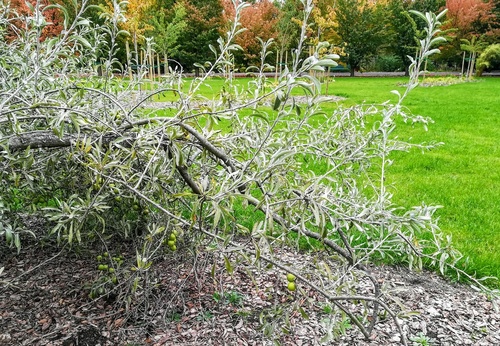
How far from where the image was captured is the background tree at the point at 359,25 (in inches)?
1188

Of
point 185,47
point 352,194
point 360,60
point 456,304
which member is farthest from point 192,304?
point 360,60

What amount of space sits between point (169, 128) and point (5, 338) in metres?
1.63

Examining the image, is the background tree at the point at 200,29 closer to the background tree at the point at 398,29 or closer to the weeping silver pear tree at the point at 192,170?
the background tree at the point at 398,29

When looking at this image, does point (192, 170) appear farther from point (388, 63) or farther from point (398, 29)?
point (388, 63)

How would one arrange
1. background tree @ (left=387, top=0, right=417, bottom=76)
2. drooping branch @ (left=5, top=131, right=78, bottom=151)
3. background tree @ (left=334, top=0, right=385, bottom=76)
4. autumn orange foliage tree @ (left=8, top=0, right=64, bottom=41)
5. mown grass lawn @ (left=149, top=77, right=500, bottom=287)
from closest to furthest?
drooping branch @ (left=5, top=131, right=78, bottom=151)
autumn orange foliage tree @ (left=8, top=0, right=64, bottom=41)
mown grass lawn @ (left=149, top=77, right=500, bottom=287)
background tree @ (left=334, top=0, right=385, bottom=76)
background tree @ (left=387, top=0, right=417, bottom=76)

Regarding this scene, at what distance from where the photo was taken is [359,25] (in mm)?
30797

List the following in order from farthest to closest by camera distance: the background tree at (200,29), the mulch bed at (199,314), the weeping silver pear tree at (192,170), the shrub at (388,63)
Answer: the shrub at (388,63) → the background tree at (200,29) → the mulch bed at (199,314) → the weeping silver pear tree at (192,170)

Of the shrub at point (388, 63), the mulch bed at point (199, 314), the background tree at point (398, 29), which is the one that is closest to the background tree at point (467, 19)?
the background tree at point (398, 29)

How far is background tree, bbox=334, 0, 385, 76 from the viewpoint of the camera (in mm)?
30188

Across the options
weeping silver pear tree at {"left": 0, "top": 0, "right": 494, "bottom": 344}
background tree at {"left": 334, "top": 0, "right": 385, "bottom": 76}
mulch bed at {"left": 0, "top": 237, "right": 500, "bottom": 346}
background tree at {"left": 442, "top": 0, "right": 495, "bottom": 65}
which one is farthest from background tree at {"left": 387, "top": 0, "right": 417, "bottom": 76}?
weeping silver pear tree at {"left": 0, "top": 0, "right": 494, "bottom": 344}

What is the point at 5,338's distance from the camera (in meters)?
2.29

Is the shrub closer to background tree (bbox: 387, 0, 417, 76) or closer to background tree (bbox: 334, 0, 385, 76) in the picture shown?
background tree (bbox: 387, 0, 417, 76)

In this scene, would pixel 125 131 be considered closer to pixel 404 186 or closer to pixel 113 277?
pixel 113 277

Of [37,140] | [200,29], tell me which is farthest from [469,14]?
[37,140]
